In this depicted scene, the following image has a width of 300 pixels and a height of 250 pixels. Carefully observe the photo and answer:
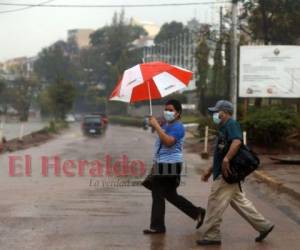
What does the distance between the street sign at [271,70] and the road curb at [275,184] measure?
8080 millimetres

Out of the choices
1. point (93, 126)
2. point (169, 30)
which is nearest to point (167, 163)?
point (93, 126)

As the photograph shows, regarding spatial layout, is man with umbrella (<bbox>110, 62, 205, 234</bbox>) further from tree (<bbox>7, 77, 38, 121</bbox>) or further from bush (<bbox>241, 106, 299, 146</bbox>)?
tree (<bbox>7, 77, 38, 121</bbox>)

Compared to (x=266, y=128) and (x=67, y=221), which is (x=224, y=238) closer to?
(x=67, y=221)

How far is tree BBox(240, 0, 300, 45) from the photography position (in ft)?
101

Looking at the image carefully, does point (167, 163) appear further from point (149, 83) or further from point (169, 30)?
point (169, 30)

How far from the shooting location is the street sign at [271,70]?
2405 centimetres

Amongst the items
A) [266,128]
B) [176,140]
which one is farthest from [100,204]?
[266,128]

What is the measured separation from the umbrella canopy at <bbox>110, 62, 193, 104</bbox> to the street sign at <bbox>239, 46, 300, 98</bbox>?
1566 cm

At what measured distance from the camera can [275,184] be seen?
45.7 ft

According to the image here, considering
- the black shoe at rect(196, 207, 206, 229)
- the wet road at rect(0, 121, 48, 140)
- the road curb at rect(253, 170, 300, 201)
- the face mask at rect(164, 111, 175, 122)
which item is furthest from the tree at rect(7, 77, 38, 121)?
the face mask at rect(164, 111, 175, 122)

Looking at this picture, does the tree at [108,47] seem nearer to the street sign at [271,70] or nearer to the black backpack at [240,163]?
the street sign at [271,70]

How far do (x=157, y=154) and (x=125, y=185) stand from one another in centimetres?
568

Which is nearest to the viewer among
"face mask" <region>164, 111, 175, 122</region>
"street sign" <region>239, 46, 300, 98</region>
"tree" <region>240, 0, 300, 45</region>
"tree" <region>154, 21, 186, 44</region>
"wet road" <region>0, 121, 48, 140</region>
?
"face mask" <region>164, 111, 175, 122</region>

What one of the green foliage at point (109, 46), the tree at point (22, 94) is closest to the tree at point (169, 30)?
the green foliage at point (109, 46)
